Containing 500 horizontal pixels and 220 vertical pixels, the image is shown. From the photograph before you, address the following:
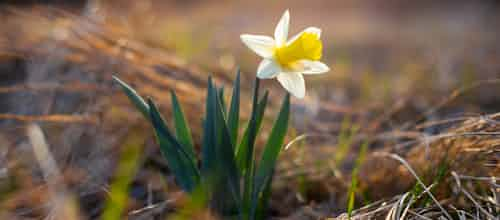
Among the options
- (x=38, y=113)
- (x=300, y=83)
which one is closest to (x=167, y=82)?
(x=38, y=113)

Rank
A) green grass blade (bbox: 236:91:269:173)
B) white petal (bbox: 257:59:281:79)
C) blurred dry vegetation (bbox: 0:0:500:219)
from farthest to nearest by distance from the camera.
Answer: blurred dry vegetation (bbox: 0:0:500:219)
green grass blade (bbox: 236:91:269:173)
white petal (bbox: 257:59:281:79)

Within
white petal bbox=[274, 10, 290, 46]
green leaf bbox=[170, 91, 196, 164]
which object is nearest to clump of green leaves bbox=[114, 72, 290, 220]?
green leaf bbox=[170, 91, 196, 164]

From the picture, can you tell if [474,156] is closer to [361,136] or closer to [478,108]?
[361,136]

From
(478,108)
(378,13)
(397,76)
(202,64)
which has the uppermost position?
(378,13)

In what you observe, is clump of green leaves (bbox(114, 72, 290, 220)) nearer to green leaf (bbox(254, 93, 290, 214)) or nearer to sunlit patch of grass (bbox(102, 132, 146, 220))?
green leaf (bbox(254, 93, 290, 214))

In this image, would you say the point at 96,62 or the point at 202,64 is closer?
the point at 96,62

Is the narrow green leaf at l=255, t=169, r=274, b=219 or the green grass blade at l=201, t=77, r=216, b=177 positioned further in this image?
the narrow green leaf at l=255, t=169, r=274, b=219

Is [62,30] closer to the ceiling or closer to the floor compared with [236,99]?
closer to the ceiling
